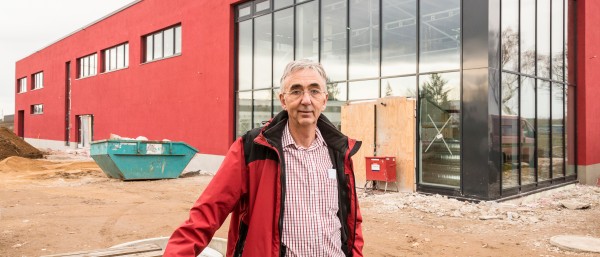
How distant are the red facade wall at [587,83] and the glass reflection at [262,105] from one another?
9922 millimetres

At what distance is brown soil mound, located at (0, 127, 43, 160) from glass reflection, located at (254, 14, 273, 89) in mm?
13931

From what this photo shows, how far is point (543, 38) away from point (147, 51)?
56.2 ft

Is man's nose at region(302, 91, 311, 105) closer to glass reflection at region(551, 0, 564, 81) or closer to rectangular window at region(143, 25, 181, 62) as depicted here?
glass reflection at region(551, 0, 564, 81)

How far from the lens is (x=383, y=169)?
1093cm

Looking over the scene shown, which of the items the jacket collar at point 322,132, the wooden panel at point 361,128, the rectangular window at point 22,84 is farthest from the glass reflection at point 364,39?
the rectangular window at point 22,84

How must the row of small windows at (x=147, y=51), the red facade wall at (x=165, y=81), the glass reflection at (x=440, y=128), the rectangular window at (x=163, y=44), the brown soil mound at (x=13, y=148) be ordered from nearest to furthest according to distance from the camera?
1. the glass reflection at (x=440, y=128)
2. the red facade wall at (x=165, y=81)
3. the rectangular window at (x=163, y=44)
4. the row of small windows at (x=147, y=51)
5. the brown soil mound at (x=13, y=148)

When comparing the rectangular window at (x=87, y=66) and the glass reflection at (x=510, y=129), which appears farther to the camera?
the rectangular window at (x=87, y=66)

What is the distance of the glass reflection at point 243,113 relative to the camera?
16.0 m

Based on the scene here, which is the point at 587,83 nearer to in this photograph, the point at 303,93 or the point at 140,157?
the point at 140,157

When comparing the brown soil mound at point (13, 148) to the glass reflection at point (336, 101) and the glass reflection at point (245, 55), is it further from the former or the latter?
the glass reflection at point (336, 101)

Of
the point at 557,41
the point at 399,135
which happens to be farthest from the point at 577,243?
the point at 557,41

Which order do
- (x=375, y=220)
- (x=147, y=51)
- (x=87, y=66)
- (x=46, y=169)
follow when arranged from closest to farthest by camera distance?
(x=375, y=220) → (x=46, y=169) → (x=147, y=51) → (x=87, y=66)

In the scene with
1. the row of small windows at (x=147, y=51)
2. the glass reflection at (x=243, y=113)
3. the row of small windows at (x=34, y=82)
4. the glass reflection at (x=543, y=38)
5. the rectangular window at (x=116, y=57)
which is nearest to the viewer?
the glass reflection at (x=543, y=38)

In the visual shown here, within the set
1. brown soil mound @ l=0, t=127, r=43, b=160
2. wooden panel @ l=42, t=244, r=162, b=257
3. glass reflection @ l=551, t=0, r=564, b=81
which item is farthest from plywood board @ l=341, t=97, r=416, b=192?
brown soil mound @ l=0, t=127, r=43, b=160
